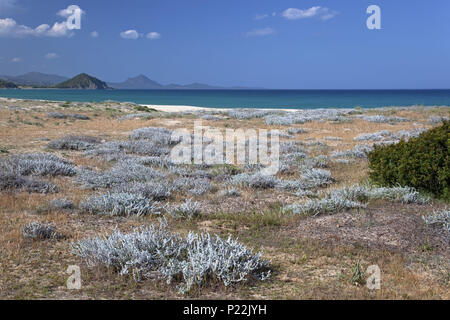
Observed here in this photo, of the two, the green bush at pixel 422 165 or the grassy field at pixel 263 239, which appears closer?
the grassy field at pixel 263 239

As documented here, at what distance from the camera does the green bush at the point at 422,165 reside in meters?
8.24

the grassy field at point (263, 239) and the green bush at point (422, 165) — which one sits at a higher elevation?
the green bush at point (422, 165)

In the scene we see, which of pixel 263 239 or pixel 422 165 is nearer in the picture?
pixel 263 239

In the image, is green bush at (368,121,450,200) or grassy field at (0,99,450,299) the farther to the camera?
green bush at (368,121,450,200)

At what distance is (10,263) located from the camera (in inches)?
210

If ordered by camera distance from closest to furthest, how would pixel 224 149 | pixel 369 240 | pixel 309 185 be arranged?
pixel 369 240, pixel 309 185, pixel 224 149

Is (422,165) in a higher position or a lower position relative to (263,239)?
higher

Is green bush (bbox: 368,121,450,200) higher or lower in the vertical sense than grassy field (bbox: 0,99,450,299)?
higher

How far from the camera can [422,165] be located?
844cm

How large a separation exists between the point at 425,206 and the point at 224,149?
10.0 meters

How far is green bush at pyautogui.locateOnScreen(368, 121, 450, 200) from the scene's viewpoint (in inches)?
324
